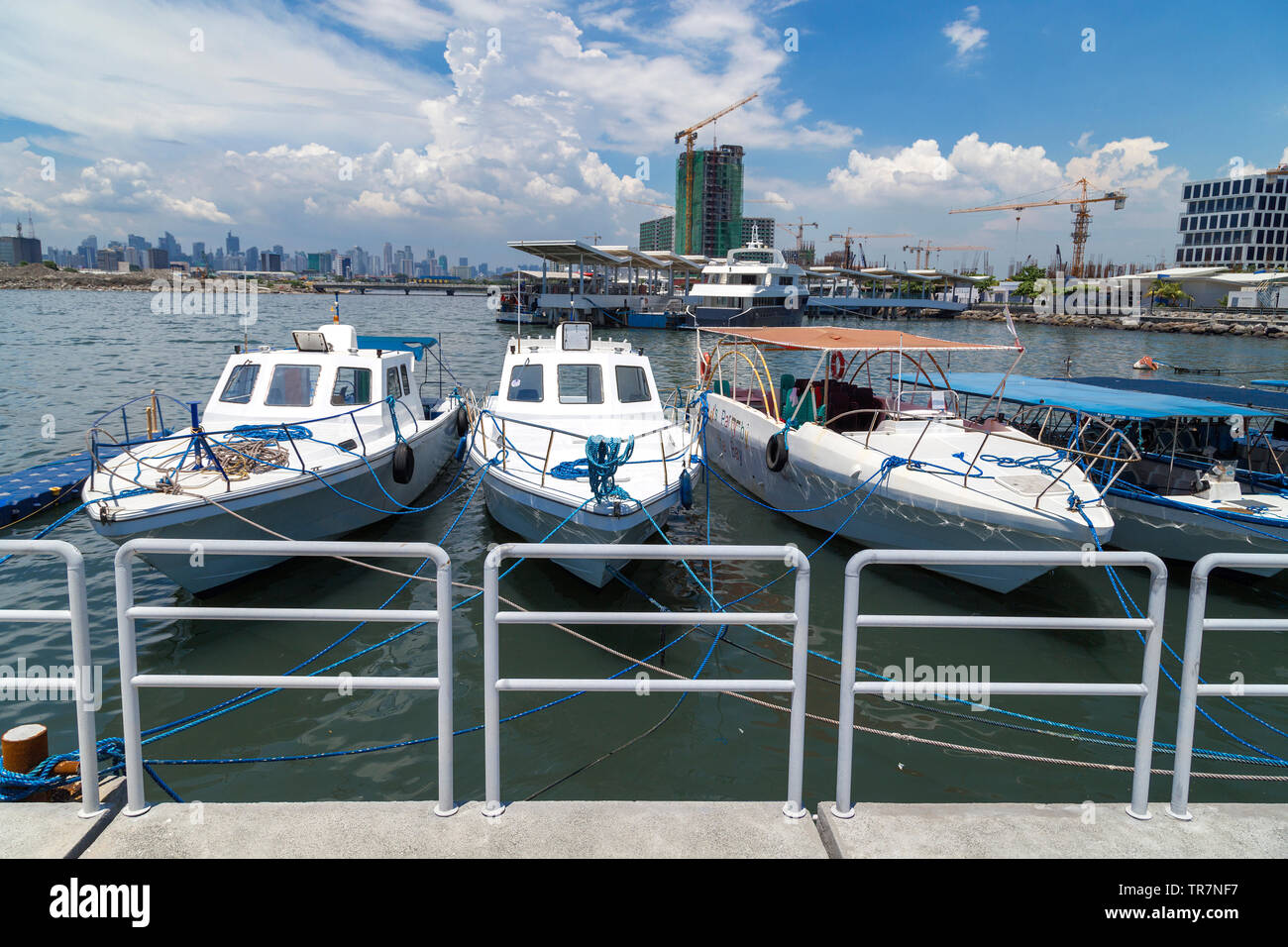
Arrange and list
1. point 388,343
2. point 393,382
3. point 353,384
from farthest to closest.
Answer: point 388,343, point 393,382, point 353,384

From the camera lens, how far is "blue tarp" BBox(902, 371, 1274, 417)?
11906 millimetres

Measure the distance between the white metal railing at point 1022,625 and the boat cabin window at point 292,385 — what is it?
10.9 meters

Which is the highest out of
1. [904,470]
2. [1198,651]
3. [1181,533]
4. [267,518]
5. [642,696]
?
[1198,651]

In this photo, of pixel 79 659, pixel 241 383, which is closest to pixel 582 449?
pixel 241 383

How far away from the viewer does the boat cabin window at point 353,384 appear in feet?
42.2

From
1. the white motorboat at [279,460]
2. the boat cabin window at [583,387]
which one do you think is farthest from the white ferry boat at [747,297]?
the white motorboat at [279,460]

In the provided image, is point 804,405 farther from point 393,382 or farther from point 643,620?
point 643,620

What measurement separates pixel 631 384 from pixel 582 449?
6.84 feet

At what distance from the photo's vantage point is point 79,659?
11.1 feet

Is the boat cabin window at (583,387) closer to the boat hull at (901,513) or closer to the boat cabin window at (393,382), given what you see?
the boat cabin window at (393,382)

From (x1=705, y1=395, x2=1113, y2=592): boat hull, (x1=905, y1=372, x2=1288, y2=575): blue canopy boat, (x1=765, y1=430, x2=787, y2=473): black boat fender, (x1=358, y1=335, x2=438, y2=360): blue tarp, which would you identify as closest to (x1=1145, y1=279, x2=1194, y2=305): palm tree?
(x1=905, y1=372, x2=1288, y2=575): blue canopy boat

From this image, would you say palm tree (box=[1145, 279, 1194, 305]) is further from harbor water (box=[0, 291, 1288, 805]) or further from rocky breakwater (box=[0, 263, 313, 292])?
rocky breakwater (box=[0, 263, 313, 292])
